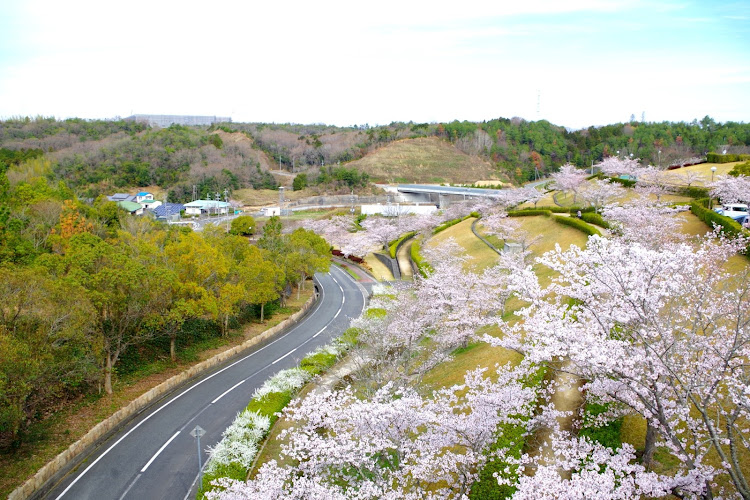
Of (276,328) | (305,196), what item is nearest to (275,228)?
(276,328)

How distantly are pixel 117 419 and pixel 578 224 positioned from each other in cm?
3035

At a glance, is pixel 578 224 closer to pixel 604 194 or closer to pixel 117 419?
pixel 604 194

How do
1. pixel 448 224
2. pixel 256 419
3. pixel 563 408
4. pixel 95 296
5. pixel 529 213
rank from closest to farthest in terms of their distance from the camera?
1. pixel 563 408
2. pixel 256 419
3. pixel 95 296
4. pixel 529 213
5. pixel 448 224

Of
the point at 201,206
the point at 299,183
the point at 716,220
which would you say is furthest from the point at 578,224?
the point at 299,183

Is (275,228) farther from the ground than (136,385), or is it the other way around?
(275,228)

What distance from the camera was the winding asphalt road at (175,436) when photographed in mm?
14204

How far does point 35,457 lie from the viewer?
14.6m

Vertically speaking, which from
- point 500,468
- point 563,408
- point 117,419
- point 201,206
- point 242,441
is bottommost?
point 117,419

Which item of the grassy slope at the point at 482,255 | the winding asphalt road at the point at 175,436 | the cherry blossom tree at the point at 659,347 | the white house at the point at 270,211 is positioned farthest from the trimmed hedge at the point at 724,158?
the white house at the point at 270,211

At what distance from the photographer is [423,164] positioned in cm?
11525

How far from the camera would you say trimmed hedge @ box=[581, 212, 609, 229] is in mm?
33088

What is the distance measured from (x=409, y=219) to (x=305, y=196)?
35.8 meters

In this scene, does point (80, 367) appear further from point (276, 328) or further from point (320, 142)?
point (320, 142)

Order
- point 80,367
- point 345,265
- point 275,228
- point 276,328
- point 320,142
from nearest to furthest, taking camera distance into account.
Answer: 1. point 80,367
2. point 276,328
3. point 275,228
4. point 345,265
5. point 320,142
